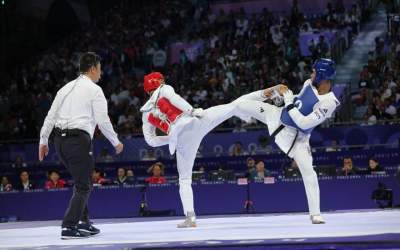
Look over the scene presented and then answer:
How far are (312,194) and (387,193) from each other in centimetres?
532

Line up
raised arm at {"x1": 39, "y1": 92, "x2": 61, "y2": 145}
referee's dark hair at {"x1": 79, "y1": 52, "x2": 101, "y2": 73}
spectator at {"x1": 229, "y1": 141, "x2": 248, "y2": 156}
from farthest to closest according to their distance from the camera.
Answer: spectator at {"x1": 229, "y1": 141, "x2": 248, "y2": 156}
referee's dark hair at {"x1": 79, "y1": 52, "x2": 101, "y2": 73}
raised arm at {"x1": 39, "y1": 92, "x2": 61, "y2": 145}

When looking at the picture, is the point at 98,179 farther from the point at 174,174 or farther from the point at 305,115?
the point at 305,115

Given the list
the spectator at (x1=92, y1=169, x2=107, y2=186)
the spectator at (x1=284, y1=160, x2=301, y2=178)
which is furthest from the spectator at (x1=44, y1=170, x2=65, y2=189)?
the spectator at (x1=284, y1=160, x2=301, y2=178)

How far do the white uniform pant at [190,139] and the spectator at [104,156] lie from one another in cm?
794

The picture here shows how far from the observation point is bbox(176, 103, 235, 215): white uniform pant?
7676 millimetres

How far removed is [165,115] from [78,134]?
130 cm

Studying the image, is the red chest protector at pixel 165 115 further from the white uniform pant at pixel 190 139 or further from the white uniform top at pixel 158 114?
the white uniform pant at pixel 190 139

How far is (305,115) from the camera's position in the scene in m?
7.28

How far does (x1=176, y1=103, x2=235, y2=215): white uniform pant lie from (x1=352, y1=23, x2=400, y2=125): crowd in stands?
738 centimetres

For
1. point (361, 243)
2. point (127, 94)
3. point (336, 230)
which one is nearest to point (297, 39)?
point (127, 94)

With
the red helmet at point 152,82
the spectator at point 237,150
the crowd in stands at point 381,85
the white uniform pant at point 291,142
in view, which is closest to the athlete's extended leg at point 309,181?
the white uniform pant at point 291,142

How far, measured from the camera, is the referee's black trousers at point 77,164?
6.63 metres

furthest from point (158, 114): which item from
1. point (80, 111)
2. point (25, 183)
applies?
point (25, 183)

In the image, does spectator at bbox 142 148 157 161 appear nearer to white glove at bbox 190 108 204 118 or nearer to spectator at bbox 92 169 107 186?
spectator at bbox 92 169 107 186
